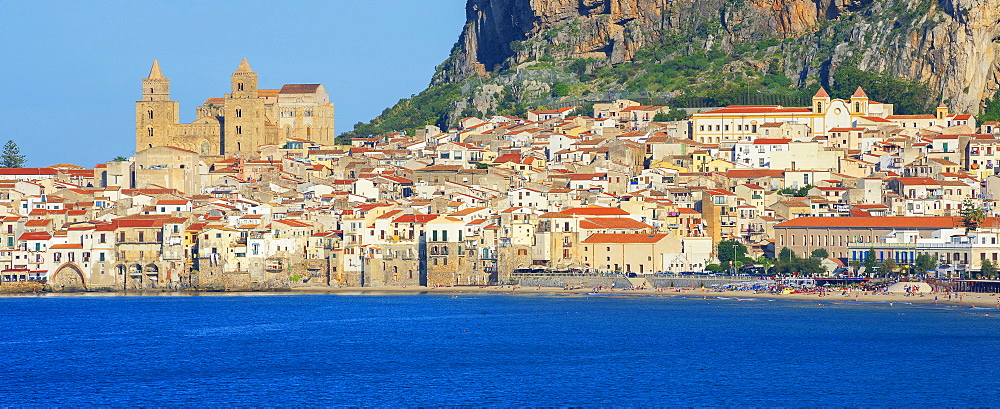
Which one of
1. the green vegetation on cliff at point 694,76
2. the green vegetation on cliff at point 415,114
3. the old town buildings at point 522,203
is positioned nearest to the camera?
the old town buildings at point 522,203

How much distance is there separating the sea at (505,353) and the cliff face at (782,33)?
4116cm

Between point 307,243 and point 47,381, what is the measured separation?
97.4ft

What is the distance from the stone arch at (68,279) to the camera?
84.7 meters

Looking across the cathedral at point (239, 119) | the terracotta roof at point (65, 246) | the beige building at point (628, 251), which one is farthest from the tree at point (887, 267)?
the cathedral at point (239, 119)

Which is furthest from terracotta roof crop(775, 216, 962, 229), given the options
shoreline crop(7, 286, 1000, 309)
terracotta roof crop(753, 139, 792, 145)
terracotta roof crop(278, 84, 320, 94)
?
terracotta roof crop(278, 84, 320, 94)

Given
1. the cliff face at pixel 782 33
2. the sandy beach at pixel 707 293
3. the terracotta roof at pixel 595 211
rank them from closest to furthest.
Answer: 1. the sandy beach at pixel 707 293
2. the terracotta roof at pixel 595 211
3. the cliff face at pixel 782 33

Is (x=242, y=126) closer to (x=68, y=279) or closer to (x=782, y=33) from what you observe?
(x=68, y=279)

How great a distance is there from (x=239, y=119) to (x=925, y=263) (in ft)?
186

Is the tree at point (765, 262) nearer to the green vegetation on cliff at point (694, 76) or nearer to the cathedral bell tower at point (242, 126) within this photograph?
the green vegetation on cliff at point (694, 76)

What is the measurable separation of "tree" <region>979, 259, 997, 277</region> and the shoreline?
1036 mm

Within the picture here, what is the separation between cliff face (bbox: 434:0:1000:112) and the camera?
112 meters

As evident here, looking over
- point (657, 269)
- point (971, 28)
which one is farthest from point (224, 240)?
point (971, 28)

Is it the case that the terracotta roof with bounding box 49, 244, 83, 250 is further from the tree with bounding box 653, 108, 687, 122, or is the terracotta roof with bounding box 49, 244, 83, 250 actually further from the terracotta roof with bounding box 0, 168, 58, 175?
the tree with bounding box 653, 108, 687, 122

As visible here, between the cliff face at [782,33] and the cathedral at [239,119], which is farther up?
the cliff face at [782,33]
